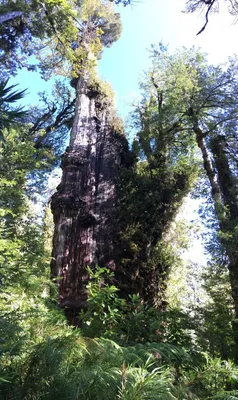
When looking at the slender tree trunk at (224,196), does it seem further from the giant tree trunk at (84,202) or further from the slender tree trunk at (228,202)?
the giant tree trunk at (84,202)

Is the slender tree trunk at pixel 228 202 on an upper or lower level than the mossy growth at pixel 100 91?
lower

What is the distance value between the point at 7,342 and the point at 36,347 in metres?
0.32

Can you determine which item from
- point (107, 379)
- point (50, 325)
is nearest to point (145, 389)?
point (107, 379)

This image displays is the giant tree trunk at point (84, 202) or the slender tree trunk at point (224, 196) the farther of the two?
the slender tree trunk at point (224, 196)

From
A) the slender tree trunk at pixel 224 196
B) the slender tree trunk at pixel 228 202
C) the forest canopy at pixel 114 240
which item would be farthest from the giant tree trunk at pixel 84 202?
the slender tree trunk at pixel 228 202

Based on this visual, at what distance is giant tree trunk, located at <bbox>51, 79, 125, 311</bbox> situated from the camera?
6.80 metres

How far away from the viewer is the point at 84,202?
7871 millimetres

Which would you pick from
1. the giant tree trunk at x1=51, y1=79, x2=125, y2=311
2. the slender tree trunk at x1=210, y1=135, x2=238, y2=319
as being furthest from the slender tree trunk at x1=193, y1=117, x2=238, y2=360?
the giant tree trunk at x1=51, y1=79, x2=125, y2=311

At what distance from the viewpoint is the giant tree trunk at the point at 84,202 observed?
6.80m

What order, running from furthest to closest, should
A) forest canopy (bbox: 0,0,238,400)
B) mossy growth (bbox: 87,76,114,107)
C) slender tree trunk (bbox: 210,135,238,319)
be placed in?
mossy growth (bbox: 87,76,114,107)
slender tree trunk (bbox: 210,135,238,319)
forest canopy (bbox: 0,0,238,400)

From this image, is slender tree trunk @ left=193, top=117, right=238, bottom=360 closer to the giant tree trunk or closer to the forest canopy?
the forest canopy

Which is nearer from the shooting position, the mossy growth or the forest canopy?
the forest canopy

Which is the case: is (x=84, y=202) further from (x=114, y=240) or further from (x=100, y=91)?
(x=100, y=91)

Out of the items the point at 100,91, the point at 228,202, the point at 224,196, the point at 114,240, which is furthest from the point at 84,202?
the point at 224,196
